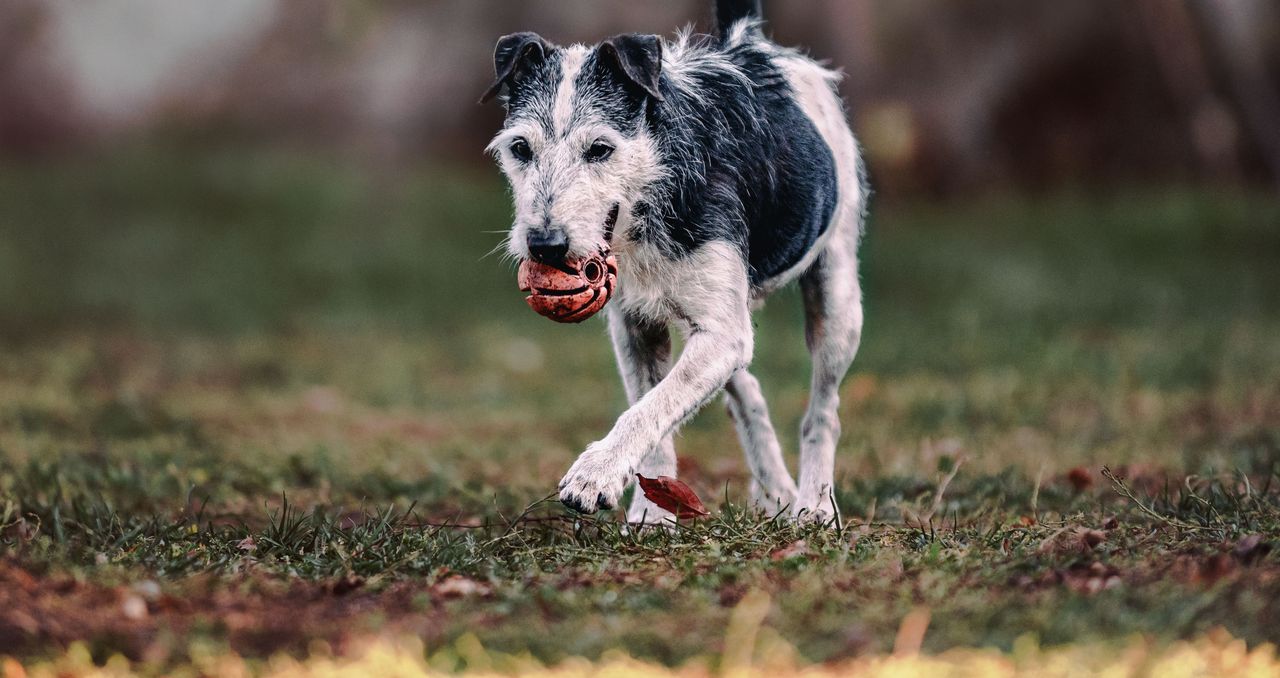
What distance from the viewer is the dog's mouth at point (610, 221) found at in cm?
421

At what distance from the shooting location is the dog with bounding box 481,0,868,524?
411cm

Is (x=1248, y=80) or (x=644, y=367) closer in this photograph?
(x=644, y=367)

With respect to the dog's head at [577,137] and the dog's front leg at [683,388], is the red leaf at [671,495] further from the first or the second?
the dog's head at [577,137]

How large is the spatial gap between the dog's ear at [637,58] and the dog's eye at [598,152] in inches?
8.3

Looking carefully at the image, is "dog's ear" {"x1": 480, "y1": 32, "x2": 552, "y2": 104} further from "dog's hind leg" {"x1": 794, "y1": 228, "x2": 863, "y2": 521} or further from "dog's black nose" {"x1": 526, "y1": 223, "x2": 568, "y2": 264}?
"dog's hind leg" {"x1": 794, "y1": 228, "x2": 863, "y2": 521}

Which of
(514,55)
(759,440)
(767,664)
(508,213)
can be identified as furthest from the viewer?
(508,213)

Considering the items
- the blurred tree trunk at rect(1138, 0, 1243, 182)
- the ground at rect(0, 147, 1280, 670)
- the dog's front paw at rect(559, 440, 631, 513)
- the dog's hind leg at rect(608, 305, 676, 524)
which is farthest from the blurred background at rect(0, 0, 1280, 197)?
the dog's front paw at rect(559, 440, 631, 513)

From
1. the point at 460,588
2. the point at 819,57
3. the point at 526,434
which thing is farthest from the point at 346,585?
the point at 819,57

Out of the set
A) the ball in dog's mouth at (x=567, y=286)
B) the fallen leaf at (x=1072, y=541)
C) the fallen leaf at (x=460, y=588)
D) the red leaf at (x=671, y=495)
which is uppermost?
the ball in dog's mouth at (x=567, y=286)

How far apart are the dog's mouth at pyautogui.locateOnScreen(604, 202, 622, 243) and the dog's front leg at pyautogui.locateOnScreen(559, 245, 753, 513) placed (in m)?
0.29

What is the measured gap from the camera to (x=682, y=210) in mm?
4328

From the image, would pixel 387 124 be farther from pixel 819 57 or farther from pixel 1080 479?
pixel 1080 479

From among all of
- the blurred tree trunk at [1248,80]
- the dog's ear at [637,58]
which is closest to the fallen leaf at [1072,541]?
the dog's ear at [637,58]

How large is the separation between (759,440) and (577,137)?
4.70 feet
